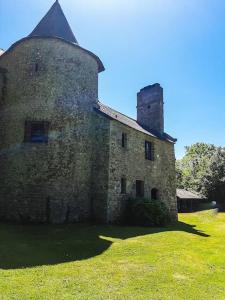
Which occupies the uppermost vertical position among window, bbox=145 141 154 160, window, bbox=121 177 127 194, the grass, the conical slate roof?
the conical slate roof

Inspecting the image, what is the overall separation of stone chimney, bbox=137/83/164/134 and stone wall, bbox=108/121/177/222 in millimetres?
2759

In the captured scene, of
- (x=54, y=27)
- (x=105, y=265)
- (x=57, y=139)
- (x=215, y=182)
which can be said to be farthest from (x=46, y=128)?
(x=215, y=182)

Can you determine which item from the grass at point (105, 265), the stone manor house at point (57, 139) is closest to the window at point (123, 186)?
the stone manor house at point (57, 139)

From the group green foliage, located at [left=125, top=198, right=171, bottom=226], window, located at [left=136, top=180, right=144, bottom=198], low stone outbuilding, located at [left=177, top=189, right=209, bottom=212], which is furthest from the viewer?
low stone outbuilding, located at [left=177, top=189, right=209, bottom=212]

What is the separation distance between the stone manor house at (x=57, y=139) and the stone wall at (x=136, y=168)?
7 cm

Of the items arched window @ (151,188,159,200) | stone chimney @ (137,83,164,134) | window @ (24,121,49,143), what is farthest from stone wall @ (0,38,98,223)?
stone chimney @ (137,83,164,134)

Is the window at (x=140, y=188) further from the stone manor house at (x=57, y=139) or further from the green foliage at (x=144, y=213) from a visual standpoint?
the green foliage at (x=144, y=213)

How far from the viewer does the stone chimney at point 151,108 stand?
27.8 metres

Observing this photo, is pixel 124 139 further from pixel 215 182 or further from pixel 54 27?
pixel 215 182

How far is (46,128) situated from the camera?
693 inches

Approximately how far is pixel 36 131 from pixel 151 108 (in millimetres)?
13789

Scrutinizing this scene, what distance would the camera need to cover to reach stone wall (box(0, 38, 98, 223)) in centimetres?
1681

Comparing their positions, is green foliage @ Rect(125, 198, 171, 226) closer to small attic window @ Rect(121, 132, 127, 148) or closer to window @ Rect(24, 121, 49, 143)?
small attic window @ Rect(121, 132, 127, 148)

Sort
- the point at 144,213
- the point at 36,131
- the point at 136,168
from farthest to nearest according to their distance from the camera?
1. the point at 136,168
2. the point at 144,213
3. the point at 36,131
